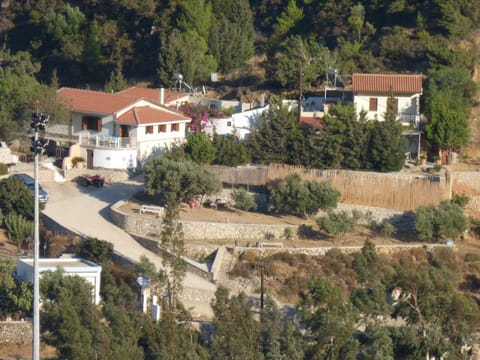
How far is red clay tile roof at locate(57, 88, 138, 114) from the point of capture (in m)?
51.5

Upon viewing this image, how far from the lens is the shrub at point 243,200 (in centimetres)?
4478

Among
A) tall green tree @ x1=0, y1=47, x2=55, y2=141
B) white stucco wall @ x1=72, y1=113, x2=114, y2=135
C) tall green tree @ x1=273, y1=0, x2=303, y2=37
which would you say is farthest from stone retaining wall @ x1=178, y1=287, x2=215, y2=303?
tall green tree @ x1=273, y1=0, x2=303, y2=37

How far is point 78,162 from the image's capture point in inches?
1962

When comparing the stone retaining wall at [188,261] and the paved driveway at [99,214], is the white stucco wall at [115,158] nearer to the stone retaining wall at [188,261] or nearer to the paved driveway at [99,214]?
the paved driveway at [99,214]

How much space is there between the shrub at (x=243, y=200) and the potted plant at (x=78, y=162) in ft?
24.0

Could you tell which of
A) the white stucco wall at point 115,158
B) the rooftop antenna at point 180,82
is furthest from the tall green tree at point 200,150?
the rooftop antenna at point 180,82

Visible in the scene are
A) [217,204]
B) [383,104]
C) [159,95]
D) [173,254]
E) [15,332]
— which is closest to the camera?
[15,332]

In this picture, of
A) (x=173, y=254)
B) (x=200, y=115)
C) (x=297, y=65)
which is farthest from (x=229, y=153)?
(x=297, y=65)

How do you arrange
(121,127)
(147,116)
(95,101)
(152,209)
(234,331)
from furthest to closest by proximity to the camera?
(95,101) < (147,116) < (121,127) < (152,209) < (234,331)

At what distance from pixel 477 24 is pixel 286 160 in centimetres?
1535

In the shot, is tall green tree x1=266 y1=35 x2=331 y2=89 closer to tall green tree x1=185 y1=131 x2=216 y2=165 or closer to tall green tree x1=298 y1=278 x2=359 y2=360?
tall green tree x1=185 y1=131 x2=216 y2=165

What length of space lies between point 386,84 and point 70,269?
18.1 meters

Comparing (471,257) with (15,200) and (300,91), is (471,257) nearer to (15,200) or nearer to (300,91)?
(300,91)

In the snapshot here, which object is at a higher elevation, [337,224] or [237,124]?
[237,124]
